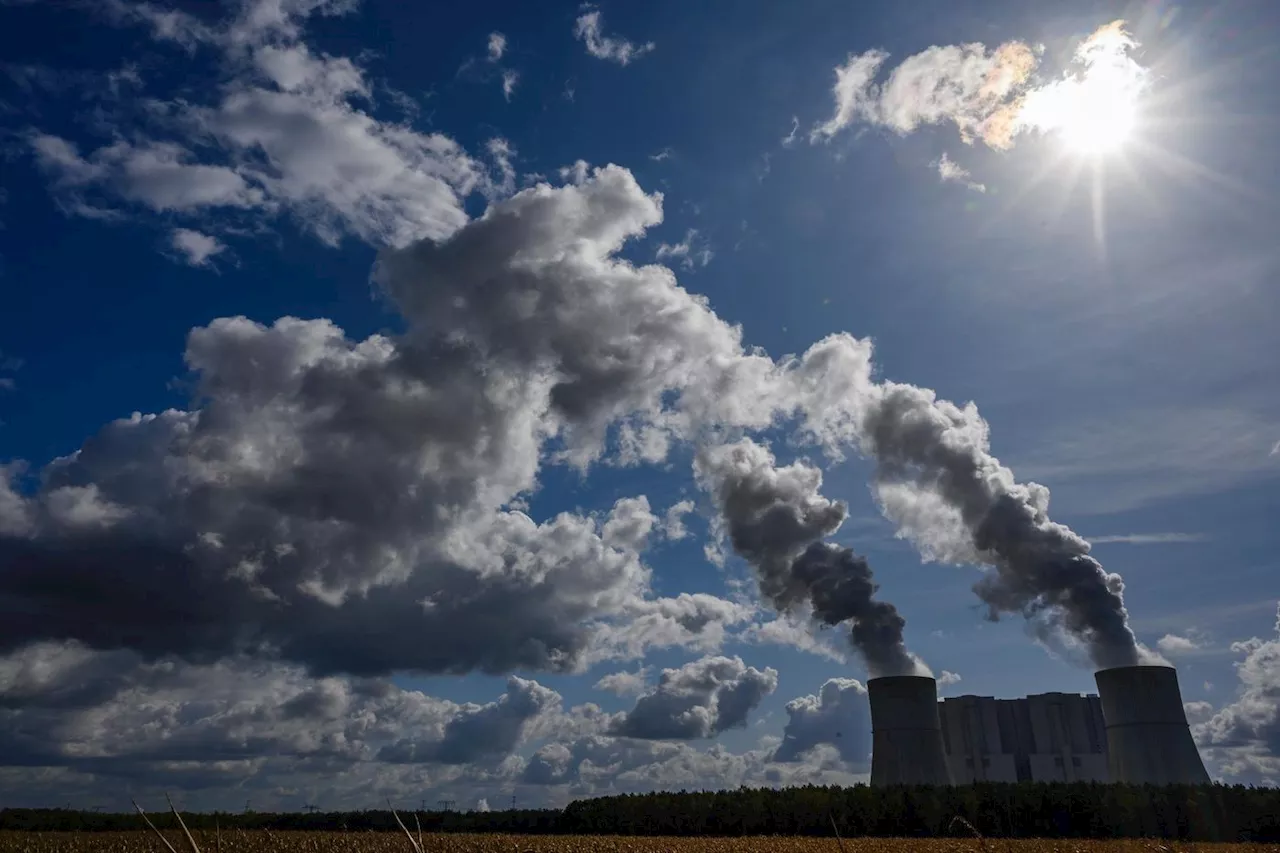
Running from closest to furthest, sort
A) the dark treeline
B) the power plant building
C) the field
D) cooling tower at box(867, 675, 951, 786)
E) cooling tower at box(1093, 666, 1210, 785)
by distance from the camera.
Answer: the field < the dark treeline < cooling tower at box(1093, 666, 1210, 785) < cooling tower at box(867, 675, 951, 786) < the power plant building

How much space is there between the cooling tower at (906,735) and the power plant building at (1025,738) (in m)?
20.7

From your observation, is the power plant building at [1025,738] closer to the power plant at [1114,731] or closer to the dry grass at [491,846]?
the power plant at [1114,731]

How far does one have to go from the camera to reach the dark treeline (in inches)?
1640

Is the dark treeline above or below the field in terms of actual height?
above

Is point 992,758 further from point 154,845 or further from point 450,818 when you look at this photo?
point 154,845

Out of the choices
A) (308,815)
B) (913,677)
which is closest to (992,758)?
(913,677)

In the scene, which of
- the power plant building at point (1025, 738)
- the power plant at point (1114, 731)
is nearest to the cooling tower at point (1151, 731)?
the power plant at point (1114, 731)

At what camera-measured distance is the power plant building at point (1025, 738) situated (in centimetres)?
6681

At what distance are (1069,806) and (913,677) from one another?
9446mm

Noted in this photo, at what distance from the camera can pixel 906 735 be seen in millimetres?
49625

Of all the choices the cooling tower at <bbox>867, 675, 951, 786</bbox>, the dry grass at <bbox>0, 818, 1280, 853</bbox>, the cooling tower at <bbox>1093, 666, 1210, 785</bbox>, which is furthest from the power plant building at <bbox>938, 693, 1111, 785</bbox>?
the dry grass at <bbox>0, 818, 1280, 853</bbox>

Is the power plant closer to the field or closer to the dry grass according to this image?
the field

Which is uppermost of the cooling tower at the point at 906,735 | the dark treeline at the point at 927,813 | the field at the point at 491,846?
the cooling tower at the point at 906,735

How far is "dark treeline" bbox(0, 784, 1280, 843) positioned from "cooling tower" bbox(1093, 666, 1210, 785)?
5.69 ft
